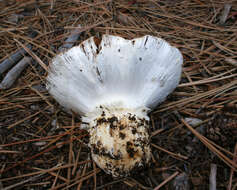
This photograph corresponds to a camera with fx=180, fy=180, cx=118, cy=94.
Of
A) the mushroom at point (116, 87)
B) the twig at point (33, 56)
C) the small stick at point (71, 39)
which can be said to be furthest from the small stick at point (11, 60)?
the mushroom at point (116, 87)

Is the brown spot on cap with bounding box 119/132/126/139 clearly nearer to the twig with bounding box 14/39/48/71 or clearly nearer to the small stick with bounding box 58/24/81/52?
the twig with bounding box 14/39/48/71

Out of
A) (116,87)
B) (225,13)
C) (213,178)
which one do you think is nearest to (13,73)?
(116,87)

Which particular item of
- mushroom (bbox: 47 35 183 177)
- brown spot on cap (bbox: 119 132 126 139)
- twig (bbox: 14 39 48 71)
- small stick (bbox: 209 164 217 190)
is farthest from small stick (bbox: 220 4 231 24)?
twig (bbox: 14 39 48 71)

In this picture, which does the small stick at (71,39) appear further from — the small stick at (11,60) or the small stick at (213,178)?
the small stick at (213,178)

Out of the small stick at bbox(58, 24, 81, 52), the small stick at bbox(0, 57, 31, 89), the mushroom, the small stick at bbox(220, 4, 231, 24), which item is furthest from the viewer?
the small stick at bbox(220, 4, 231, 24)

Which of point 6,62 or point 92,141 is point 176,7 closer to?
point 92,141

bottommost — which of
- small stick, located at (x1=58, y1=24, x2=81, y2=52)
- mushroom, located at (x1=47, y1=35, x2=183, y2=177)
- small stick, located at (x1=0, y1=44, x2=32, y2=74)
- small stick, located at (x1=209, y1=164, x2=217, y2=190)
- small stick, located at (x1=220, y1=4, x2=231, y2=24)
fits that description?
small stick, located at (x1=209, y1=164, x2=217, y2=190)
